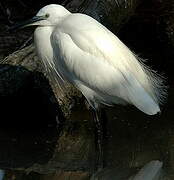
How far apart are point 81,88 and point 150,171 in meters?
1.28

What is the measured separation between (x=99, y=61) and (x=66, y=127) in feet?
3.23

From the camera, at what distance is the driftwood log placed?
5.41 metres

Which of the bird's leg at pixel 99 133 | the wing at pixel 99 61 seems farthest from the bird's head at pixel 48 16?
the bird's leg at pixel 99 133

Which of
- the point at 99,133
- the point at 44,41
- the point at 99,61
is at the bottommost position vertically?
the point at 99,133

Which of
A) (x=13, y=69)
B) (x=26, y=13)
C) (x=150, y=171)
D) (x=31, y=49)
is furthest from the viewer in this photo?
(x=26, y=13)

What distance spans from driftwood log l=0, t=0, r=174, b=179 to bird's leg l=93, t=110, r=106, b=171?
0.18ft

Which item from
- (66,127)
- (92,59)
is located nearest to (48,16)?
(92,59)

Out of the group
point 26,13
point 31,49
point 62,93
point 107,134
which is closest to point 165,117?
point 107,134

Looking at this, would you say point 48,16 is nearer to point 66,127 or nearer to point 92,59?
point 92,59

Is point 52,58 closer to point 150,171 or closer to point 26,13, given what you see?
point 150,171

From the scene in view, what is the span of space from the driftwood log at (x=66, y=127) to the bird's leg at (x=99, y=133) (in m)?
0.06

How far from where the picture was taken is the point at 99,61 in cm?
581

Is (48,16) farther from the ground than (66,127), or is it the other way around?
(48,16)

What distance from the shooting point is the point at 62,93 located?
6.68 metres
